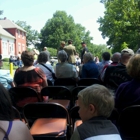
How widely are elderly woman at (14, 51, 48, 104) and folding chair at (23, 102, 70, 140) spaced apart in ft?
3.74

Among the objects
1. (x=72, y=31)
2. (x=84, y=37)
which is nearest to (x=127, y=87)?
(x=72, y=31)

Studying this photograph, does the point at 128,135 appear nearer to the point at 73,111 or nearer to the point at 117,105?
the point at 117,105

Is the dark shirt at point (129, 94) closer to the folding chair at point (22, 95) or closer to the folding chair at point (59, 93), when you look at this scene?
the folding chair at point (59, 93)

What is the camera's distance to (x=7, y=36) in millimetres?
56531

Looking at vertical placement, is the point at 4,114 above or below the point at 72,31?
below

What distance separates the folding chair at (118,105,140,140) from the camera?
264 cm

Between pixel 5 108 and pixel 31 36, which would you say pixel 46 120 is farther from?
pixel 31 36

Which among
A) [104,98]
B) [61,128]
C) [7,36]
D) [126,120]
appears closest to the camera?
[104,98]

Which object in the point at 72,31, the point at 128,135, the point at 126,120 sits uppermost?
the point at 72,31

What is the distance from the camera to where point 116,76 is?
4.42m

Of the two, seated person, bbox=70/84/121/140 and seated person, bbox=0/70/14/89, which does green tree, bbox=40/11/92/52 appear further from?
seated person, bbox=70/84/121/140

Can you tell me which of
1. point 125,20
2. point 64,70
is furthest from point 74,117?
point 125,20

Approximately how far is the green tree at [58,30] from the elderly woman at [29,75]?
67.9m

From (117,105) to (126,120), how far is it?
43cm
